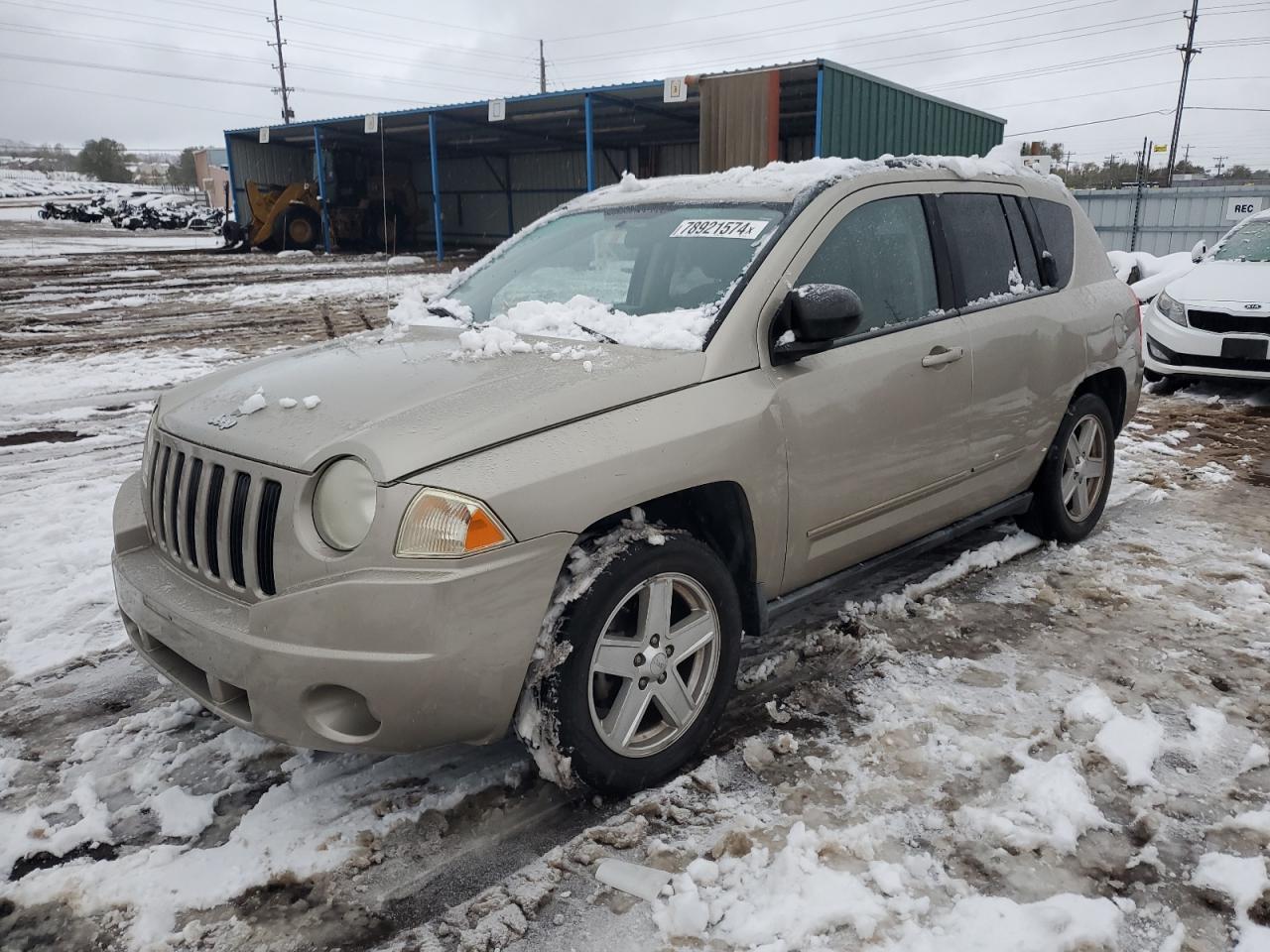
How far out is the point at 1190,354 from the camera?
331 inches

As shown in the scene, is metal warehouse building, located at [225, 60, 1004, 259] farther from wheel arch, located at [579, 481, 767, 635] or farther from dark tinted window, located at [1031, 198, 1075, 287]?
wheel arch, located at [579, 481, 767, 635]

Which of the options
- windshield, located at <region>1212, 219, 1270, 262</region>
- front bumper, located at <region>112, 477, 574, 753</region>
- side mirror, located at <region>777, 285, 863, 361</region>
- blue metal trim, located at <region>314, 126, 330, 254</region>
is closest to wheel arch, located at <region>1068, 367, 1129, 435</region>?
side mirror, located at <region>777, 285, 863, 361</region>

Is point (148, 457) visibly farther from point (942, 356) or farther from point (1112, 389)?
point (1112, 389)

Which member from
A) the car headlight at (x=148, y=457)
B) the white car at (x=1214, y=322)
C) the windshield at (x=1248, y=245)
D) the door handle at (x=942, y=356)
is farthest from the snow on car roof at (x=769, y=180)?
the windshield at (x=1248, y=245)

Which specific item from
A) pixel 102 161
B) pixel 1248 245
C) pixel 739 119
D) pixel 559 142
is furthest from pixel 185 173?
pixel 1248 245

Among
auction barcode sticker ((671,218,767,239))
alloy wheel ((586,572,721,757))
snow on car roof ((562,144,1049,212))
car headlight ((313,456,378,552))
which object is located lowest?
alloy wheel ((586,572,721,757))

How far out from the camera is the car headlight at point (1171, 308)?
28.0ft

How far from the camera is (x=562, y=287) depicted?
11.7ft

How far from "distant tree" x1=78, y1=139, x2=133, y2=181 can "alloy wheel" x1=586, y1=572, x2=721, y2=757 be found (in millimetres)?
89711

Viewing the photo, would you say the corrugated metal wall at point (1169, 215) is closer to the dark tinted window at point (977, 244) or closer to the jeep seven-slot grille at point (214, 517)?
the dark tinted window at point (977, 244)

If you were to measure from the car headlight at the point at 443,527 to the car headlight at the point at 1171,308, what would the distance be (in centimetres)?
844

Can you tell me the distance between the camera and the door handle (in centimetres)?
348

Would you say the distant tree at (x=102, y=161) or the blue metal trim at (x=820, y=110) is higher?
the distant tree at (x=102, y=161)

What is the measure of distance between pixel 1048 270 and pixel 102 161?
90.0 meters
